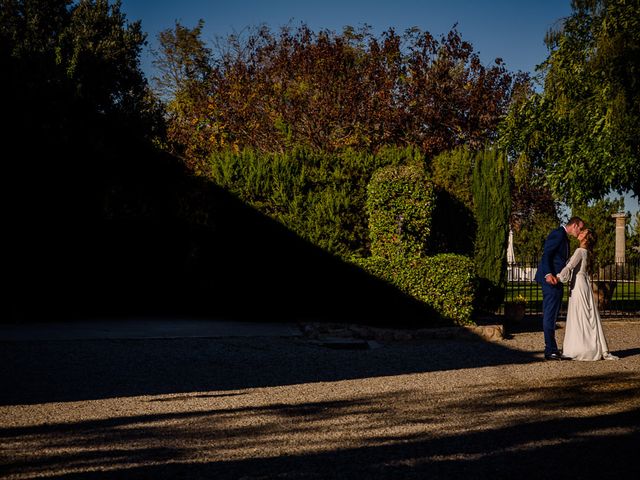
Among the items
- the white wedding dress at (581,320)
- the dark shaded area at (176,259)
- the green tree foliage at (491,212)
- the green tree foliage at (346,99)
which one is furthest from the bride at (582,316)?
the green tree foliage at (346,99)

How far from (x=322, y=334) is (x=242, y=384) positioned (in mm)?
5083

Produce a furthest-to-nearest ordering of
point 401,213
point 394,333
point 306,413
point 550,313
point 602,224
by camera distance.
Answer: point 602,224, point 401,213, point 394,333, point 550,313, point 306,413

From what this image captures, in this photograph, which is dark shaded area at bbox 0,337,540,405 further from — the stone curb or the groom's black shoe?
the stone curb

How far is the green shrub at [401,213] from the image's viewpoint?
14.6 meters

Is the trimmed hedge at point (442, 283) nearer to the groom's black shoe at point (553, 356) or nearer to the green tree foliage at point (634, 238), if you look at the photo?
the groom's black shoe at point (553, 356)

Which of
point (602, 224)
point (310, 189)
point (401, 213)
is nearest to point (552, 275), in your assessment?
point (401, 213)

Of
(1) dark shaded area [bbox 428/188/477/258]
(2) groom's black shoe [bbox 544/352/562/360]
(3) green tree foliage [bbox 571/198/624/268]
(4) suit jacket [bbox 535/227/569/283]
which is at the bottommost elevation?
(2) groom's black shoe [bbox 544/352/562/360]

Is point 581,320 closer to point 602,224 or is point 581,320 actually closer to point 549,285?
point 549,285

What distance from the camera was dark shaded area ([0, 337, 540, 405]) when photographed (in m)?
7.88

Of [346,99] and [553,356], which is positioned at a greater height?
[346,99]

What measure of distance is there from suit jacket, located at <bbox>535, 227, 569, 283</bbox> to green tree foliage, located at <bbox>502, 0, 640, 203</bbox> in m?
7.16

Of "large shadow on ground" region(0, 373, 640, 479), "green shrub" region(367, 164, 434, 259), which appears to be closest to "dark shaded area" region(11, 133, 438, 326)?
"green shrub" region(367, 164, 434, 259)

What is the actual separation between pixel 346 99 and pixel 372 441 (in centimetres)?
2032

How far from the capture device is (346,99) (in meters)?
24.8
